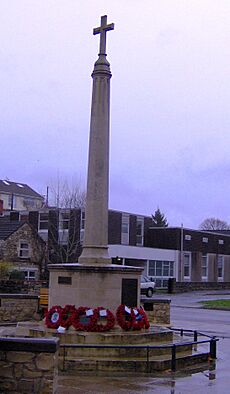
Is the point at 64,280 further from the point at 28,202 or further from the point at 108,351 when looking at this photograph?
the point at 28,202

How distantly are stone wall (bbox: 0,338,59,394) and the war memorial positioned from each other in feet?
12.1

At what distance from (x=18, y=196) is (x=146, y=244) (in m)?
36.2

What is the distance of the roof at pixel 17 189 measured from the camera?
301ft

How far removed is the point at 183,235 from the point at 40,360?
51763mm

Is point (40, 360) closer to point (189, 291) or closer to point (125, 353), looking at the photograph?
point (125, 353)

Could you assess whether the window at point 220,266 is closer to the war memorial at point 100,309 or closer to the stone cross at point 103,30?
the war memorial at point 100,309

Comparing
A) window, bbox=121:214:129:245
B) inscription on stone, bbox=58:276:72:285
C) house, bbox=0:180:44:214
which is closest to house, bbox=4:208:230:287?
window, bbox=121:214:129:245

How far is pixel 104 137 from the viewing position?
16.0 metres

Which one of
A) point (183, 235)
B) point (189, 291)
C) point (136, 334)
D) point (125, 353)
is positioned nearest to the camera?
point (125, 353)

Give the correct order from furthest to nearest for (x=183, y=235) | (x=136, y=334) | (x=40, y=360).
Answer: (x=183, y=235), (x=136, y=334), (x=40, y=360)

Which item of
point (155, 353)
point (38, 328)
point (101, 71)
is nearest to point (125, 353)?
point (155, 353)

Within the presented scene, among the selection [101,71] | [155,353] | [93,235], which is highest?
[101,71]

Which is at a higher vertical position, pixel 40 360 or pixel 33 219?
pixel 33 219

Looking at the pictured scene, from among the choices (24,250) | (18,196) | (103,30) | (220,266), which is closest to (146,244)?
(220,266)
